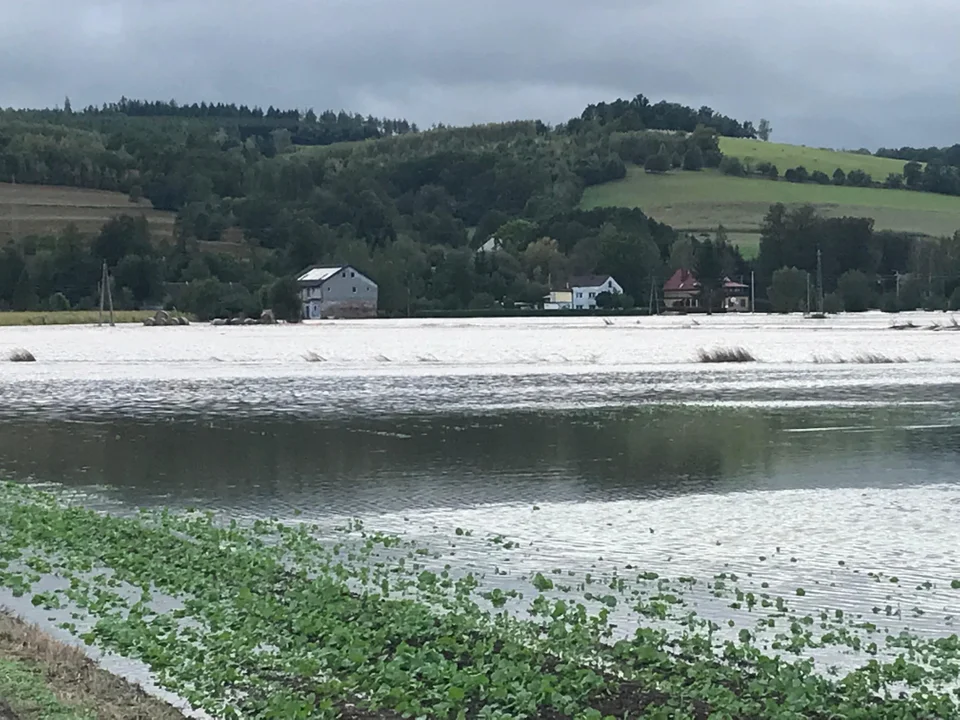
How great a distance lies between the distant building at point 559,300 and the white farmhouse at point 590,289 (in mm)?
1247

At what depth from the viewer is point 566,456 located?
84.7 feet

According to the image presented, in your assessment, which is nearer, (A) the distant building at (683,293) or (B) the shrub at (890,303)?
(B) the shrub at (890,303)

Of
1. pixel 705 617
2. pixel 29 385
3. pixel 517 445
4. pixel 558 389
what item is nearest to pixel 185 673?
pixel 705 617

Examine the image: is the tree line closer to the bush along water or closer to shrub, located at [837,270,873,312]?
shrub, located at [837,270,873,312]

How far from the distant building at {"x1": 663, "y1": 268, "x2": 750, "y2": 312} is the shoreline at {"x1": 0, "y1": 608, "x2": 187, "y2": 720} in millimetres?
167096

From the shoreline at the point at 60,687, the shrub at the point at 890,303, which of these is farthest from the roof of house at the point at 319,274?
the shoreline at the point at 60,687

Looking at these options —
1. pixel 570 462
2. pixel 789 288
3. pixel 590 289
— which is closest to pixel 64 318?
pixel 590 289

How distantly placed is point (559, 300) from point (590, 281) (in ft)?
16.3

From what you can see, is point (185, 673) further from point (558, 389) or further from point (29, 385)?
point (29, 385)

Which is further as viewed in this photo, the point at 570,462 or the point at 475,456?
the point at 475,456

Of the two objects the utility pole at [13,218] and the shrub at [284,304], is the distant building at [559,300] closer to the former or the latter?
the shrub at [284,304]

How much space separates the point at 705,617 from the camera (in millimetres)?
12656

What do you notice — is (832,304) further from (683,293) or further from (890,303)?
(683,293)

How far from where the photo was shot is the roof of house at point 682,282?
177m
